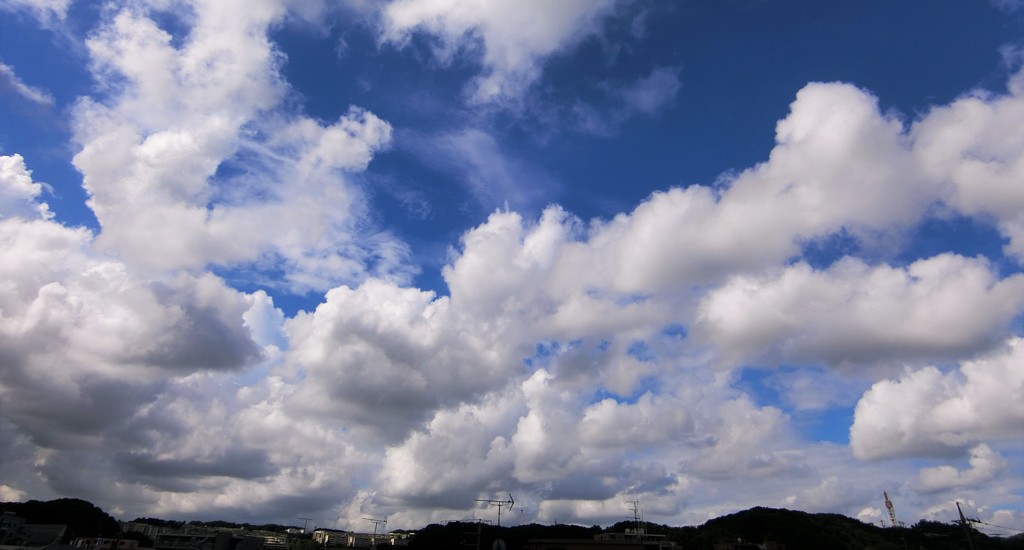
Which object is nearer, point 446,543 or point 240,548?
point 240,548

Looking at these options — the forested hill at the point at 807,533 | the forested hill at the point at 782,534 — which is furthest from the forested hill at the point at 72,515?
the forested hill at the point at 807,533

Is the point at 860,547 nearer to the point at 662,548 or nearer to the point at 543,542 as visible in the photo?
the point at 662,548

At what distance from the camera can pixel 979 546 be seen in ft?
302

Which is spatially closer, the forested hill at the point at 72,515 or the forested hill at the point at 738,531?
the forested hill at the point at 738,531

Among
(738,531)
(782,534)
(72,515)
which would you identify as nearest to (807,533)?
(782,534)

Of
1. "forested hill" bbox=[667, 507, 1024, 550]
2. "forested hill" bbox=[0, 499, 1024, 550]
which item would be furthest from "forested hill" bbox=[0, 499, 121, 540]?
"forested hill" bbox=[667, 507, 1024, 550]

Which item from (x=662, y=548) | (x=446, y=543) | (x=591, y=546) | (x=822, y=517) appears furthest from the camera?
(x=822, y=517)

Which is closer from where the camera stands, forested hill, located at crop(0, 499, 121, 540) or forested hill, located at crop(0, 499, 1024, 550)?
forested hill, located at crop(0, 499, 1024, 550)

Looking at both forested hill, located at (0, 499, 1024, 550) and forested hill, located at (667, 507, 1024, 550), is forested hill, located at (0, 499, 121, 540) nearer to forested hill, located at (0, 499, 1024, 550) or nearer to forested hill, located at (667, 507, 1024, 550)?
forested hill, located at (0, 499, 1024, 550)

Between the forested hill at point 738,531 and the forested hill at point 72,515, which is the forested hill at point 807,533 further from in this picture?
the forested hill at point 72,515

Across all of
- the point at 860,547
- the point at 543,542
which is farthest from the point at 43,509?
the point at 860,547

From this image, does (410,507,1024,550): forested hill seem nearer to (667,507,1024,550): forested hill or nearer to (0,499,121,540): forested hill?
(667,507,1024,550): forested hill

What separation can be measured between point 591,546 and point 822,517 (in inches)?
5561

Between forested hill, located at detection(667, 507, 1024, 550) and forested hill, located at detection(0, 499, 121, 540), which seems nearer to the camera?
forested hill, located at detection(667, 507, 1024, 550)
